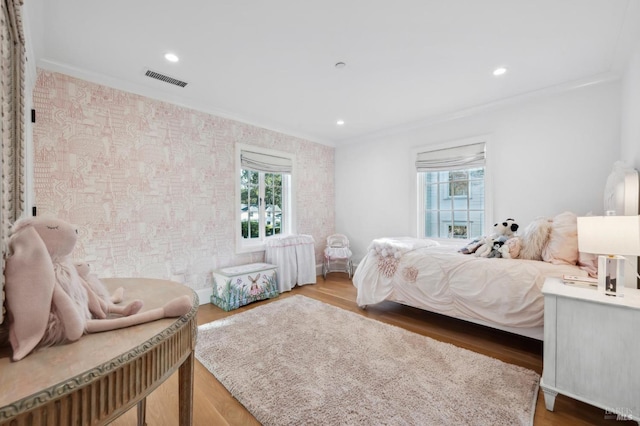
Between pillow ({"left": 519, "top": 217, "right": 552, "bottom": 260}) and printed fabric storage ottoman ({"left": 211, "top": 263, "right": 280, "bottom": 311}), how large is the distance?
286cm

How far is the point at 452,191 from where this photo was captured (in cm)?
402

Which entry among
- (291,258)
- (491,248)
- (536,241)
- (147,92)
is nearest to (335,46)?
(147,92)

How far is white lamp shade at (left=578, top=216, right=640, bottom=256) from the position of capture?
145 cm

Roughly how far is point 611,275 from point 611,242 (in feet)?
0.78

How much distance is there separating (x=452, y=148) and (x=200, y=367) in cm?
397

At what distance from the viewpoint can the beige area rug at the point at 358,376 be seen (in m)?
1.57

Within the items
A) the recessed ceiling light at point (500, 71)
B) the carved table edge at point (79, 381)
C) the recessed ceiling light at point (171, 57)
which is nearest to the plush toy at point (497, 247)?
the recessed ceiling light at point (500, 71)

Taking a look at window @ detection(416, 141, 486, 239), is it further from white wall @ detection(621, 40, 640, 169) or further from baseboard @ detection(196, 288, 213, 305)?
baseboard @ detection(196, 288, 213, 305)

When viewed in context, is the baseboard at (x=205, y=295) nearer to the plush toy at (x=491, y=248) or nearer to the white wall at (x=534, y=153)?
the white wall at (x=534, y=153)

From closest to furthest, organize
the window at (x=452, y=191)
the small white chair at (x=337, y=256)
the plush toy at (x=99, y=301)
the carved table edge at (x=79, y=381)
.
Result: 1. the carved table edge at (x=79, y=381)
2. the plush toy at (x=99, y=301)
3. the window at (x=452, y=191)
4. the small white chair at (x=337, y=256)

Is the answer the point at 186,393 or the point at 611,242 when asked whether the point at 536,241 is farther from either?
the point at 186,393

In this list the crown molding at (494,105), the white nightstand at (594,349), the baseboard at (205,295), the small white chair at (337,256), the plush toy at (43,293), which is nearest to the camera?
the plush toy at (43,293)

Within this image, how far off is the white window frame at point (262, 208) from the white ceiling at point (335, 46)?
2.69 feet

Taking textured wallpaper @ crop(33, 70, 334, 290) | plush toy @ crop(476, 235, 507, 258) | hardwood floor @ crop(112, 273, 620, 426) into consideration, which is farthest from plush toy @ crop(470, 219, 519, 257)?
textured wallpaper @ crop(33, 70, 334, 290)
